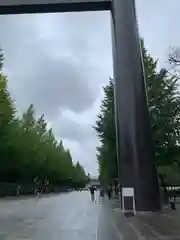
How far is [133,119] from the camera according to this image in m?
20.6

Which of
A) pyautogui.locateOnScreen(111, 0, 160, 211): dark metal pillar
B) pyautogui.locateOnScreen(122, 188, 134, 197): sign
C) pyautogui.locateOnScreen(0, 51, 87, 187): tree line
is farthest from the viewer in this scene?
pyautogui.locateOnScreen(0, 51, 87, 187): tree line

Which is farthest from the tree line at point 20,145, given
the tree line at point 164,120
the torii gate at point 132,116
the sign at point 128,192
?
the sign at point 128,192

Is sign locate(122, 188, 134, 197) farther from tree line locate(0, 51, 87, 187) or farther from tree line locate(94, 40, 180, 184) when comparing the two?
tree line locate(0, 51, 87, 187)

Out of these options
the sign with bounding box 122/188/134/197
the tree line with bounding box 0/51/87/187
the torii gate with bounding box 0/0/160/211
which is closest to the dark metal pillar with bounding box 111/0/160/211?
the torii gate with bounding box 0/0/160/211

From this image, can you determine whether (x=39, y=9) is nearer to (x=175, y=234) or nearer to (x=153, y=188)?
(x=153, y=188)

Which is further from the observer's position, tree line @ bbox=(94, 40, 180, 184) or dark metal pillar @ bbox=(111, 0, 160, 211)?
tree line @ bbox=(94, 40, 180, 184)

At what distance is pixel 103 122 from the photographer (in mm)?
40906

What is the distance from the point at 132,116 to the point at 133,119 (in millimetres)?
174

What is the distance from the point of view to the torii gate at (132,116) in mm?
19906

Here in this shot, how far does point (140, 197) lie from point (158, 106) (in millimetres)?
16132

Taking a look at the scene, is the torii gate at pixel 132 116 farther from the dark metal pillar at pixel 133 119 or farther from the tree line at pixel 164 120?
the tree line at pixel 164 120

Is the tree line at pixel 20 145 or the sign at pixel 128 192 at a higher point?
the tree line at pixel 20 145

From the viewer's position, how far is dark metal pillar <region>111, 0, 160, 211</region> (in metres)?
19.9

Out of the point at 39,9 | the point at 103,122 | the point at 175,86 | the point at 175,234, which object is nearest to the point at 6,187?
the point at 103,122
